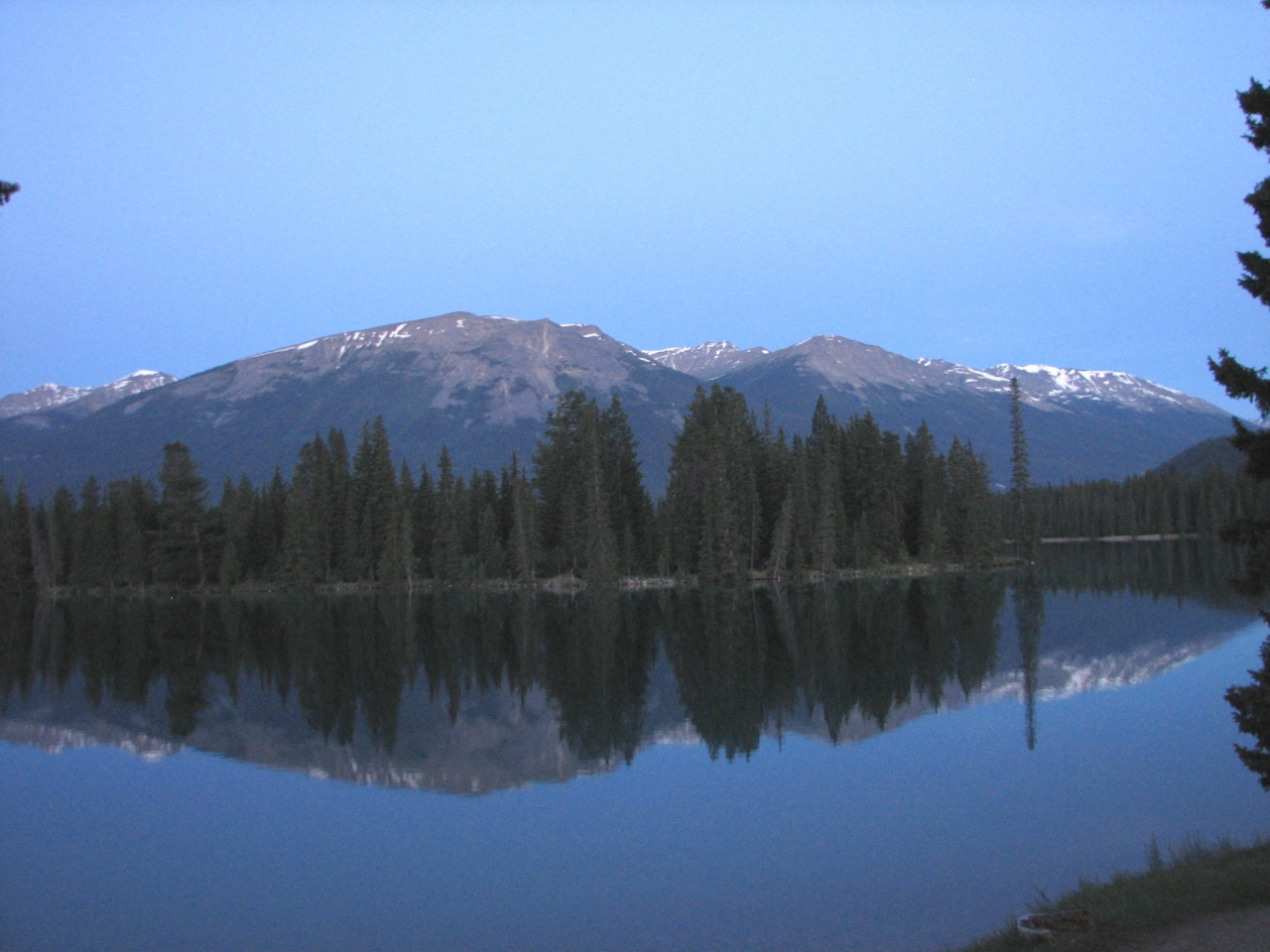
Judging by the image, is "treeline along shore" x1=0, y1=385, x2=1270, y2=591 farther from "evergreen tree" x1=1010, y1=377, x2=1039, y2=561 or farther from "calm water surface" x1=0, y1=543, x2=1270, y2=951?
"calm water surface" x1=0, y1=543, x2=1270, y2=951

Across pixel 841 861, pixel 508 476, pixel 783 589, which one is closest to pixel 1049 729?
pixel 841 861

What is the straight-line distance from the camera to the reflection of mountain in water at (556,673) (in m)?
31.4

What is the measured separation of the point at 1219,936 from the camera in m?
11.2

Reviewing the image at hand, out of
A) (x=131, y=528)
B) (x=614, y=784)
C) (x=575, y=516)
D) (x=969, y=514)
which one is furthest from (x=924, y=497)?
(x=614, y=784)

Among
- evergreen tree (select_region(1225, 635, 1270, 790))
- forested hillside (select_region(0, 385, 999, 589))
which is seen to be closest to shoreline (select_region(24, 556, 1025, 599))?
forested hillside (select_region(0, 385, 999, 589))

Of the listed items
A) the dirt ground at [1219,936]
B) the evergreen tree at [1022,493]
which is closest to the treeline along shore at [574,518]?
the evergreen tree at [1022,493]

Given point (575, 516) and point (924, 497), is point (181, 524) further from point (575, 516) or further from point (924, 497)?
point (924, 497)

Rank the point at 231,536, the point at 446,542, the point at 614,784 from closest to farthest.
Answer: the point at 614,784 → the point at 446,542 → the point at 231,536

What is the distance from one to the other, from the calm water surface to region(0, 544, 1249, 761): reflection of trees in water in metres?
0.34

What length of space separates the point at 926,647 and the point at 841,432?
7260 cm

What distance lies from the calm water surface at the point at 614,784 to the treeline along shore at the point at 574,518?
154 ft

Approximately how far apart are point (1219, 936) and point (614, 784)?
16564 millimetres

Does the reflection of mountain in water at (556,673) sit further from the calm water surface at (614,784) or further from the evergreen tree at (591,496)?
the evergreen tree at (591,496)

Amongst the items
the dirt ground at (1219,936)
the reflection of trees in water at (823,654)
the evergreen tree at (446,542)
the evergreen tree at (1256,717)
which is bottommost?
the reflection of trees in water at (823,654)
